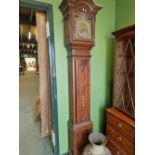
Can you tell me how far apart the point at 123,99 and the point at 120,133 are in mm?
402

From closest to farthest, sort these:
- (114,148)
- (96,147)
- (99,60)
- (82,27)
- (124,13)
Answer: (96,147)
(82,27)
(114,148)
(124,13)
(99,60)

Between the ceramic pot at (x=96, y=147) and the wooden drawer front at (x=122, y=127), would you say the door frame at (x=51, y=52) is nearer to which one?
the ceramic pot at (x=96, y=147)

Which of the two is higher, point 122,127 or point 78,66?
point 78,66

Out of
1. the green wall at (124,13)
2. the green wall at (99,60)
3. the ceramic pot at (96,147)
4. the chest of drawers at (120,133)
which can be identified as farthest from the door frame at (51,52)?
the green wall at (124,13)

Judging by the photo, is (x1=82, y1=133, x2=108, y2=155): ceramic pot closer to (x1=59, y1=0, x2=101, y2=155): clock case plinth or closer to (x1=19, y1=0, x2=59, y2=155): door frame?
(x1=59, y1=0, x2=101, y2=155): clock case plinth

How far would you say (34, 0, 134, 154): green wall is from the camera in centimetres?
177

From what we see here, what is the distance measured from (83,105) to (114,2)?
61.5 inches

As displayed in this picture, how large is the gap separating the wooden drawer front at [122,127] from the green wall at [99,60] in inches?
16.1

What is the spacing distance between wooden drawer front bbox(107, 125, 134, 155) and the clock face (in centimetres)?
119

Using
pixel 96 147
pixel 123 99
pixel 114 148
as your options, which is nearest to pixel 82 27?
pixel 123 99

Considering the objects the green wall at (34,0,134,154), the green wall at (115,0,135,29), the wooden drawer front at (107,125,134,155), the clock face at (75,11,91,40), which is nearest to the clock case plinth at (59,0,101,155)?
the clock face at (75,11,91,40)

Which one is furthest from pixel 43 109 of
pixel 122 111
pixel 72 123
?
pixel 122 111

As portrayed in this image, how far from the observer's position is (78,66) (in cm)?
166

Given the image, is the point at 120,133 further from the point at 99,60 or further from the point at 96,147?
the point at 99,60
